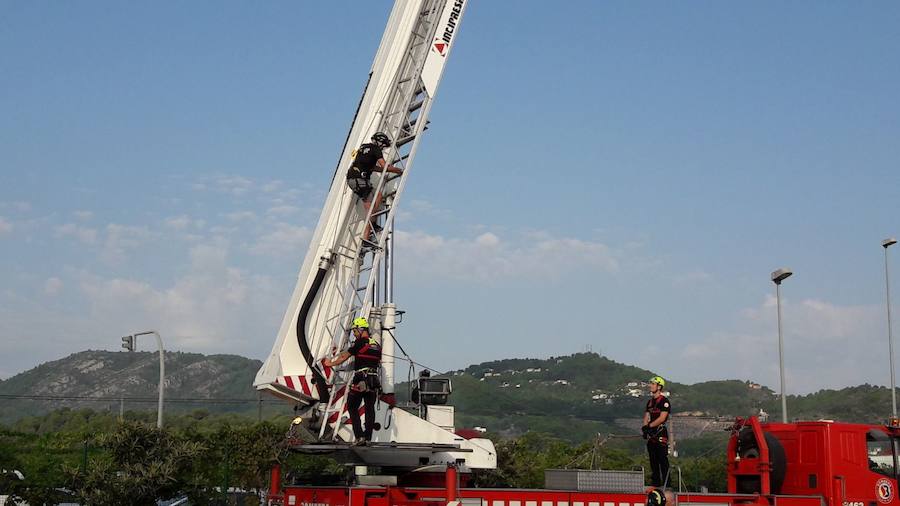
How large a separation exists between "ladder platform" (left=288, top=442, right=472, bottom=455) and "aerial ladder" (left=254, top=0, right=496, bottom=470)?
3 cm

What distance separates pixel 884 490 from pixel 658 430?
4.01 metres

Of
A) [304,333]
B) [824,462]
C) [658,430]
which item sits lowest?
[824,462]

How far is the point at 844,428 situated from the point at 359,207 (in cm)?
859

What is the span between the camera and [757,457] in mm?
16828

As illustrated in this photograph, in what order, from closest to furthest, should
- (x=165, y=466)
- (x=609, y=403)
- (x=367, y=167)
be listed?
(x=367, y=167), (x=165, y=466), (x=609, y=403)

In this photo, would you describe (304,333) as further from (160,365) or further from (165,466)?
(160,365)

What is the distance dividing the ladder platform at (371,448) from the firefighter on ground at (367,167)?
141 inches

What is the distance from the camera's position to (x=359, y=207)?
17.6 meters

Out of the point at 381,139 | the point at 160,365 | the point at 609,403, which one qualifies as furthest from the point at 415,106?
the point at 609,403

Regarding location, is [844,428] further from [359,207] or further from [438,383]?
[359,207]

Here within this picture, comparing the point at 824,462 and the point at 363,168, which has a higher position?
the point at 363,168

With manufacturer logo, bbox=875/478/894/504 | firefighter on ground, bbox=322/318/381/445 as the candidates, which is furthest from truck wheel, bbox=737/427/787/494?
firefighter on ground, bbox=322/318/381/445

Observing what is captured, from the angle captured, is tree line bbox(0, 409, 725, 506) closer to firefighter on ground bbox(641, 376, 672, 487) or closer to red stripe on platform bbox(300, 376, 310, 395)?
firefighter on ground bbox(641, 376, 672, 487)

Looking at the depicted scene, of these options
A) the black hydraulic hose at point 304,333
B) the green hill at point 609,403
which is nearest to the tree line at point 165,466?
the black hydraulic hose at point 304,333
